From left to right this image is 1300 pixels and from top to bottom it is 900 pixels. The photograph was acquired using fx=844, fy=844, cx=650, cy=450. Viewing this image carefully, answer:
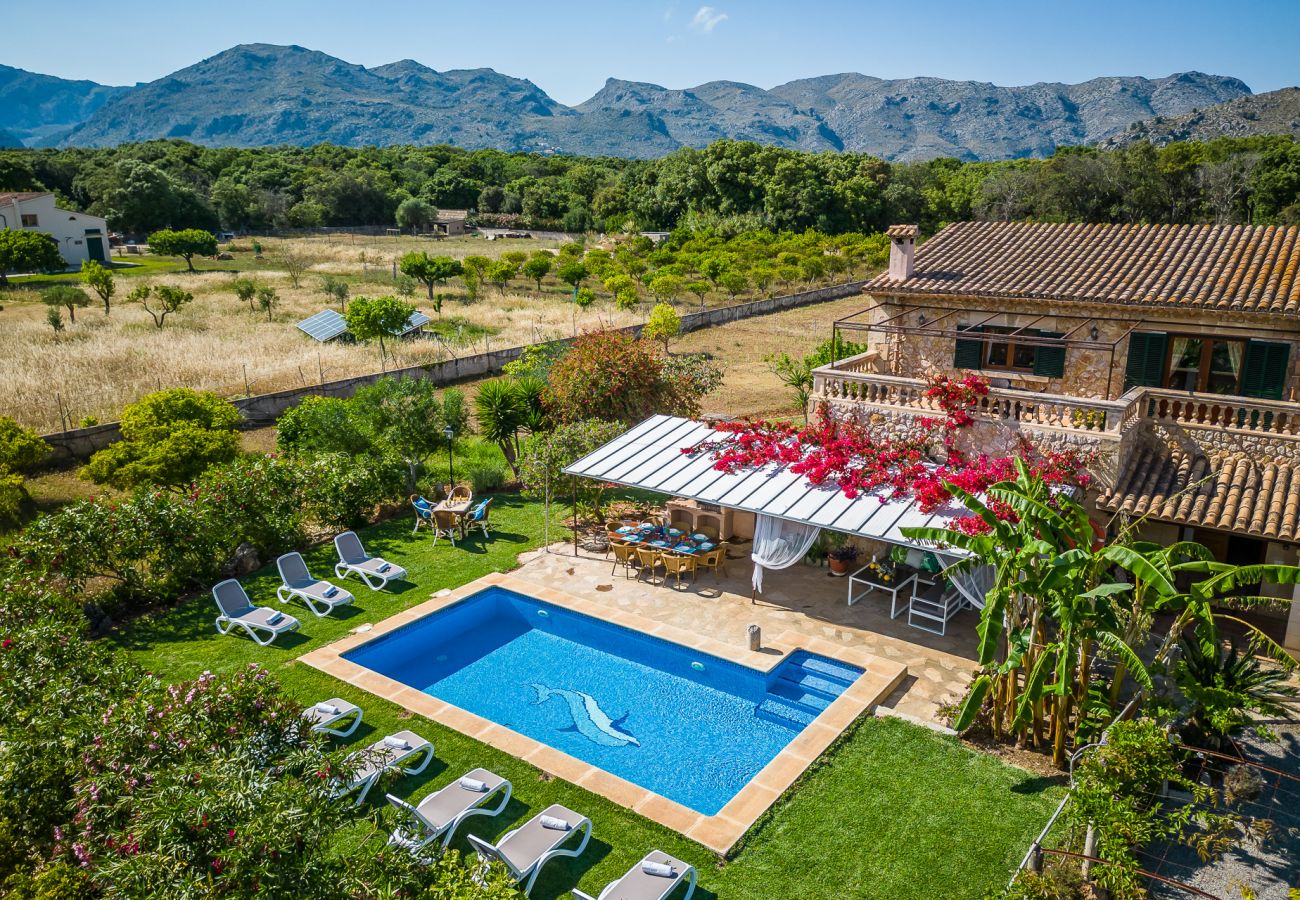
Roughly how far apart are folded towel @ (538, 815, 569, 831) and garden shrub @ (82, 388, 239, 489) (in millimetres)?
13171

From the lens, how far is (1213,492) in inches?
570

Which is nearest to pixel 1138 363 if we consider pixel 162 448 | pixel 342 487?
pixel 342 487

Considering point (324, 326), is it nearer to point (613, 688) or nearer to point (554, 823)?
point (613, 688)

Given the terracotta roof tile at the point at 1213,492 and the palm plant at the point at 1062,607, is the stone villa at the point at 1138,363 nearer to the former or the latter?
the terracotta roof tile at the point at 1213,492

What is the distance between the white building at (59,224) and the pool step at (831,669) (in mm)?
70353

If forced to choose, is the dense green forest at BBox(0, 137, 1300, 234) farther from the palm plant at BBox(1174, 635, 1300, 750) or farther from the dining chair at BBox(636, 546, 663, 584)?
the dining chair at BBox(636, 546, 663, 584)

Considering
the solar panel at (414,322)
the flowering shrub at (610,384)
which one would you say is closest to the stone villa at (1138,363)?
the flowering shrub at (610,384)

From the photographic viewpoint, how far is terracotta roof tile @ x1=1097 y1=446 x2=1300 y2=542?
13.7 m

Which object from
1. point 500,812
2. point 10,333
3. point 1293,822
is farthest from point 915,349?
point 10,333

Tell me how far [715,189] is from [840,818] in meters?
84.6

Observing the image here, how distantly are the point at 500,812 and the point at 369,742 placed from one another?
2550mm

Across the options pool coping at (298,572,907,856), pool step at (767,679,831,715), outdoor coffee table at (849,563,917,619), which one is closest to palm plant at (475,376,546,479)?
pool coping at (298,572,907,856)

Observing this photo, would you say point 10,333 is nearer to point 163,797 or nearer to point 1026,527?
point 163,797

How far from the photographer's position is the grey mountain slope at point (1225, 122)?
181 metres
